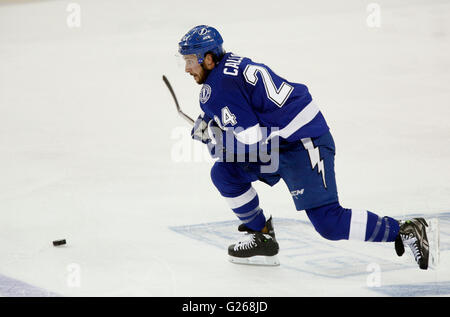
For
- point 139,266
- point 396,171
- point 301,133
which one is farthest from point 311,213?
point 396,171

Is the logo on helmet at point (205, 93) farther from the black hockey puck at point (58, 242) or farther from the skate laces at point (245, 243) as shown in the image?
the black hockey puck at point (58, 242)

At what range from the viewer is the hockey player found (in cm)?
331

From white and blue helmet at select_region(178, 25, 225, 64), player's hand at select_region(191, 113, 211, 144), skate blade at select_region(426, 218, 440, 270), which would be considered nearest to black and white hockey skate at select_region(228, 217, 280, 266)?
player's hand at select_region(191, 113, 211, 144)

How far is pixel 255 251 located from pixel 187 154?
1.95 m

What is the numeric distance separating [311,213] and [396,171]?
1.62 metres

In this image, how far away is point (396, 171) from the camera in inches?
191

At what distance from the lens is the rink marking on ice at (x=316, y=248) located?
345cm

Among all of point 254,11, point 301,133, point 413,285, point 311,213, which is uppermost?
point 254,11

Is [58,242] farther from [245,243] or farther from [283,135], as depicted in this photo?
[283,135]

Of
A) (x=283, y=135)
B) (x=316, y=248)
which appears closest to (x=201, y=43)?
(x=283, y=135)

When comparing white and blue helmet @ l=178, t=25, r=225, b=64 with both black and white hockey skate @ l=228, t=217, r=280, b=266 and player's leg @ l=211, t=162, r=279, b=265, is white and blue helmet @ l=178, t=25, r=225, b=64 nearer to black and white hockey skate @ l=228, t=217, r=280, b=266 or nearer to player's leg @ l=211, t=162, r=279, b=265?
player's leg @ l=211, t=162, r=279, b=265

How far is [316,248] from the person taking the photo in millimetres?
3740

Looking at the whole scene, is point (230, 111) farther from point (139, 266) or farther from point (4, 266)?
point (4, 266)

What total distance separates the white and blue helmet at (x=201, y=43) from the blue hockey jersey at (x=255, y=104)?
0.21 feet
